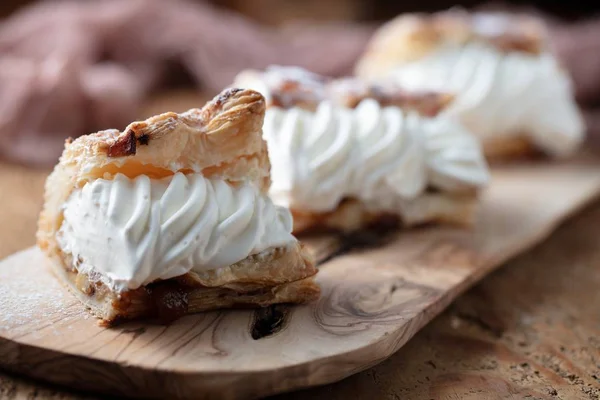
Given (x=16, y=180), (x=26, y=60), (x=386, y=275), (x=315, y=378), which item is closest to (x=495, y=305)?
(x=386, y=275)

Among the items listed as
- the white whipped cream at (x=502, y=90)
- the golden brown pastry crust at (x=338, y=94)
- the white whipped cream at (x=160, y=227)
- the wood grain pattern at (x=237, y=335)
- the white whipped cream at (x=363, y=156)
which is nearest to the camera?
the wood grain pattern at (x=237, y=335)

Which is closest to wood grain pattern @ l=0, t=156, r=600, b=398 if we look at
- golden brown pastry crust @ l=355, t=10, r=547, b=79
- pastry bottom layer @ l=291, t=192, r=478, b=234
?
pastry bottom layer @ l=291, t=192, r=478, b=234

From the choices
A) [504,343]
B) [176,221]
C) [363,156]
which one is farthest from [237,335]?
[363,156]

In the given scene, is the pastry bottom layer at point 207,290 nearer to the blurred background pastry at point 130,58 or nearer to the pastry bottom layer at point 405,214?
the pastry bottom layer at point 405,214

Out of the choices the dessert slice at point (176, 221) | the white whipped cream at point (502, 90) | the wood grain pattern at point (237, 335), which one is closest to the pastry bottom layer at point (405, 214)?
the wood grain pattern at point (237, 335)

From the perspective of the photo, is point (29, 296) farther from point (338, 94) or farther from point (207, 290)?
point (338, 94)

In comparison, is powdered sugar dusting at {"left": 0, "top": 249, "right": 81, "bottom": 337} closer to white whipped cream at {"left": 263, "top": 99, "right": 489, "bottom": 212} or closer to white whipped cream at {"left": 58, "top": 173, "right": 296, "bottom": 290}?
white whipped cream at {"left": 58, "top": 173, "right": 296, "bottom": 290}
